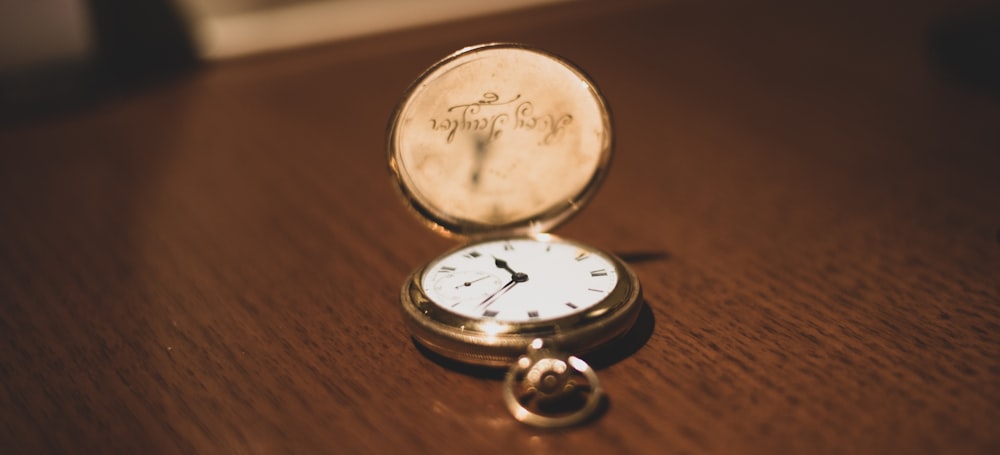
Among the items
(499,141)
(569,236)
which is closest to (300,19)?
(569,236)

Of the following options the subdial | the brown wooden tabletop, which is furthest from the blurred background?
the subdial

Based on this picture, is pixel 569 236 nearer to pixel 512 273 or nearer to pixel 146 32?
pixel 512 273

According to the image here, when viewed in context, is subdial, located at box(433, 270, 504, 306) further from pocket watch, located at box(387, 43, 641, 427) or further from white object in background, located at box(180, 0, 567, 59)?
white object in background, located at box(180, 0, 567, 59)

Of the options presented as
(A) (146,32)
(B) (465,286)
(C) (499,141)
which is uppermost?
(C) (499,141)

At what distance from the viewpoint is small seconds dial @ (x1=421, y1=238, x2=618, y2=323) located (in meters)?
0.95

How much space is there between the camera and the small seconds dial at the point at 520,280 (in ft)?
3.13

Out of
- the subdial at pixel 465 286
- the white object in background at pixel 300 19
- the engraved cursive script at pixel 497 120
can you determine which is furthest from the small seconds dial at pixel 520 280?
the white object in background at pixel 300 19

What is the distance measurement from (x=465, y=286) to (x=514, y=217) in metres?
0.17

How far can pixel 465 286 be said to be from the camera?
1.01 metres

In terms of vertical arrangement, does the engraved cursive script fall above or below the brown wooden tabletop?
above

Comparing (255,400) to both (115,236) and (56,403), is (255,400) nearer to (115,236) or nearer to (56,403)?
(56,403)

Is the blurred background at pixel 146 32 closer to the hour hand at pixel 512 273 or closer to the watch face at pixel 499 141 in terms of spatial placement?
the watch face at pixel 499 141

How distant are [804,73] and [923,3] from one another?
92 centimetres

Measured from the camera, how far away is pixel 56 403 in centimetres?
95
